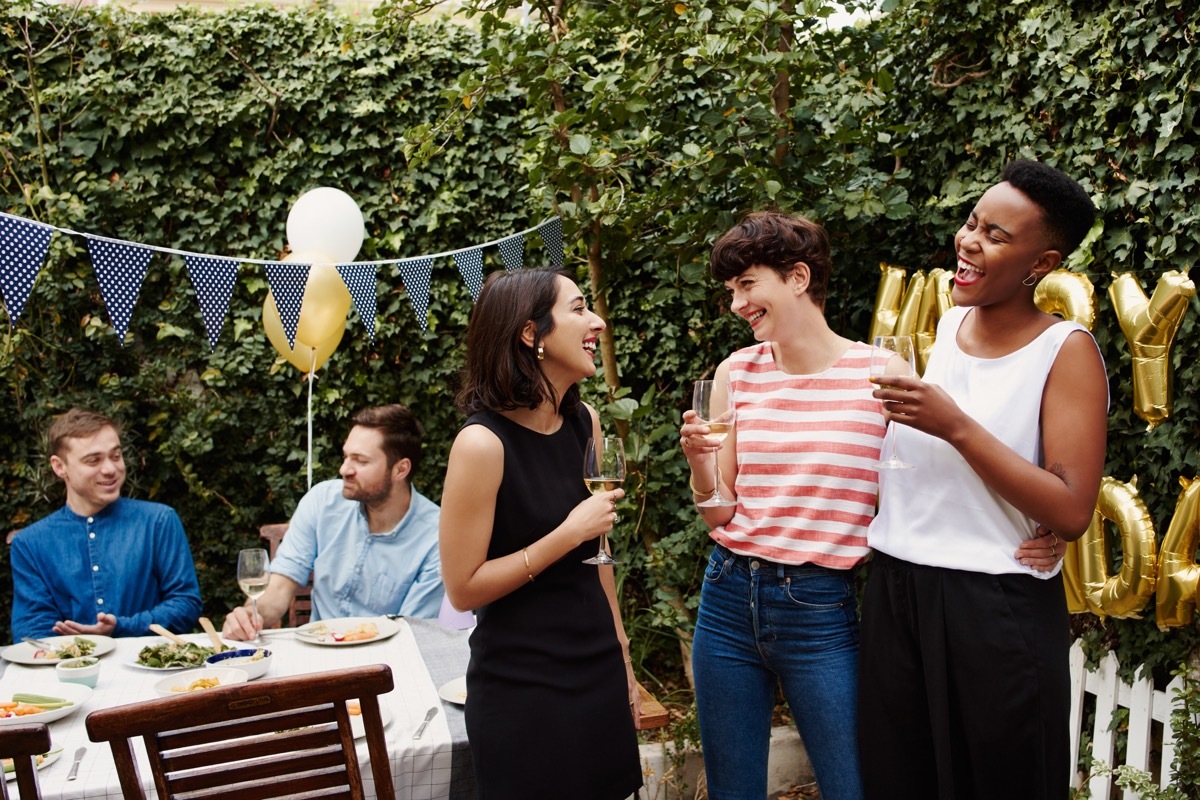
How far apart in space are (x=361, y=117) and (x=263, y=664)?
3016 mm

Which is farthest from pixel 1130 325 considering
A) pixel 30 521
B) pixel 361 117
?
pixel 30 521

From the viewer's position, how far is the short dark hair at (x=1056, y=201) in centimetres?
164

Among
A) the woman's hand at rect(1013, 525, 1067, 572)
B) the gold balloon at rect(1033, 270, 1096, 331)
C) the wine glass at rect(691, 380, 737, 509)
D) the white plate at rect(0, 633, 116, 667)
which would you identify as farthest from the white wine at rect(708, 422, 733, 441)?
the white plate at rect(0, 633, 116, 667)

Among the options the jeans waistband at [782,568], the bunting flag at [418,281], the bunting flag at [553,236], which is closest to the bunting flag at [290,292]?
the bunting flag at [418,281]

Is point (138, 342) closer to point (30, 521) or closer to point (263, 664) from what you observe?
point (30, 521)

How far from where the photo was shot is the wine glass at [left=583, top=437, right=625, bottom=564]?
69.8 inches

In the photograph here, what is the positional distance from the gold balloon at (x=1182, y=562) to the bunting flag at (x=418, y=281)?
2.86m

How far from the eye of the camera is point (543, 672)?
1739mm

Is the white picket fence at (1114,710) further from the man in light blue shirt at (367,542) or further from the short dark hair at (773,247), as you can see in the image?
the man in light blue shirt at (367,542)

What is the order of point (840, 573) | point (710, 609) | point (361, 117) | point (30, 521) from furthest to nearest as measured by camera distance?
point (361, 117) < point (30, 521) < point (710, 609) < point (840, 573)

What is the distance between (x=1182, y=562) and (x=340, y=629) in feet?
7.03

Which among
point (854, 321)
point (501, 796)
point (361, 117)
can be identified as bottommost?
point (501, 796)

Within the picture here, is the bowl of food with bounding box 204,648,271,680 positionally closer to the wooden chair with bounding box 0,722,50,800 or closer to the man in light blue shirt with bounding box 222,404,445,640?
the man in light blue shirt with bounding box 222,404,445,640

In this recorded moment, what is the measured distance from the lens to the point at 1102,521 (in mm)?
2443
